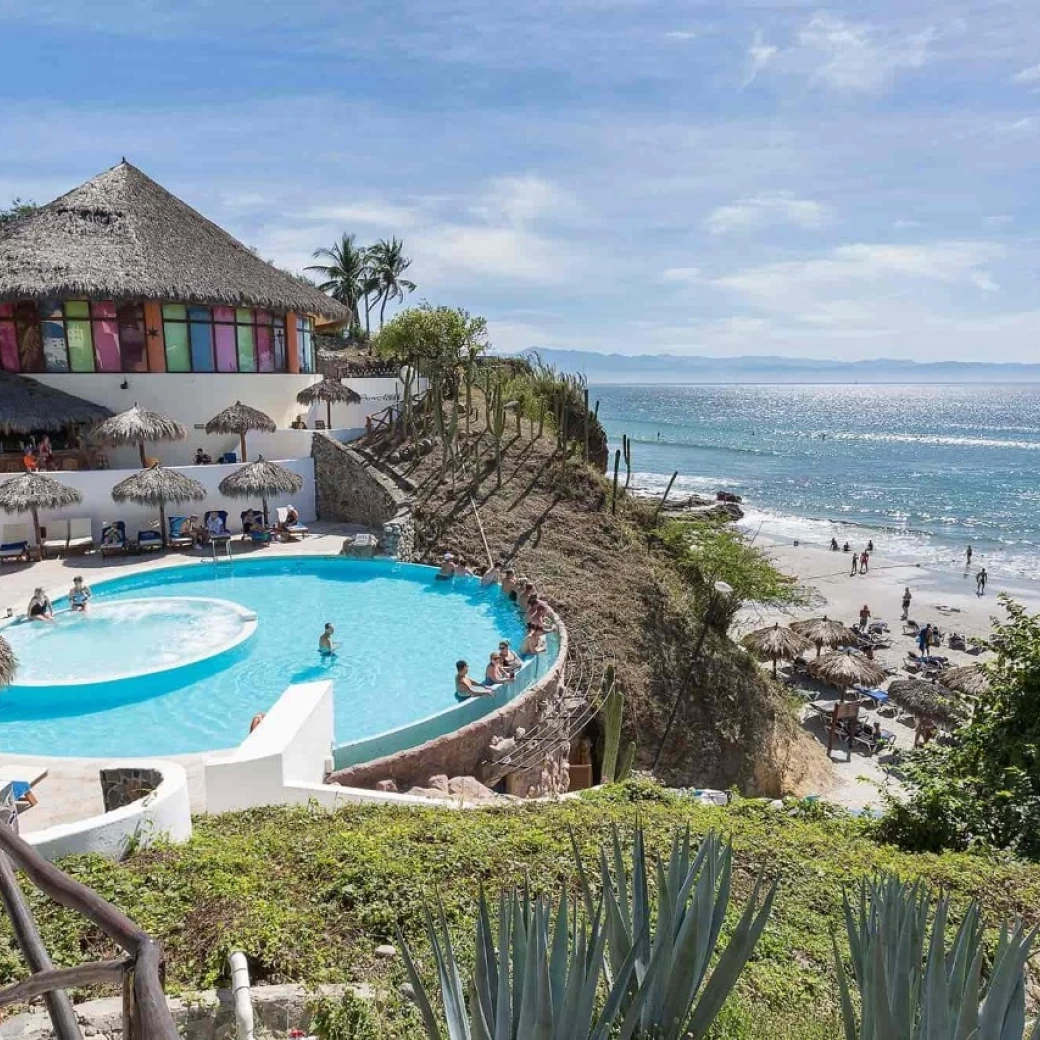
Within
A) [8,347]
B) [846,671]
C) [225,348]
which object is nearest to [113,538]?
[225,348]

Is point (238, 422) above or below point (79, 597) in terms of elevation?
above

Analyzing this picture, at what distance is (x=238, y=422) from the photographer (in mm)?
19812

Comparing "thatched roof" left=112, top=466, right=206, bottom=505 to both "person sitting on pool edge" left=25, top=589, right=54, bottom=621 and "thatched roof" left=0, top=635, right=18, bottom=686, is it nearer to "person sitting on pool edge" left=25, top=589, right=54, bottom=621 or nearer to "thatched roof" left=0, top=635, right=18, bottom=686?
"person sitting on pool edge" left=25, top=589, right=54, bottom=621

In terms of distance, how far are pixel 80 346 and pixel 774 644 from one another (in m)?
20.9

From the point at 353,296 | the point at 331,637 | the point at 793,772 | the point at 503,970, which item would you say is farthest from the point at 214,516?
the point at 353,296

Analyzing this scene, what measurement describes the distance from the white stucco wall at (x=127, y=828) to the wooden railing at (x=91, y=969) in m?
4.46

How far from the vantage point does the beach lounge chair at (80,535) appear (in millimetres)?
16906

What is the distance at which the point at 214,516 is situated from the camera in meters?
18.2

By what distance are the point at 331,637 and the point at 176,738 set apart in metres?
3.22

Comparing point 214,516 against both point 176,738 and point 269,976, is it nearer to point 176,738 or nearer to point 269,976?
point 176,738

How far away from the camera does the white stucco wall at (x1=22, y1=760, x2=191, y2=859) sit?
5.23 meters

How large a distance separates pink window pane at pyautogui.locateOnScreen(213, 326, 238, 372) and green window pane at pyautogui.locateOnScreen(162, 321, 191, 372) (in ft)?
2.84

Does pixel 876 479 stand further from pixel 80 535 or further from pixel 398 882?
pixel 398 882

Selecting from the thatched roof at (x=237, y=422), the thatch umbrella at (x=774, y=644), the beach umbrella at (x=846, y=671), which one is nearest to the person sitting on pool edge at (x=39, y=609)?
the thatched roof at (x=237, y=422)
